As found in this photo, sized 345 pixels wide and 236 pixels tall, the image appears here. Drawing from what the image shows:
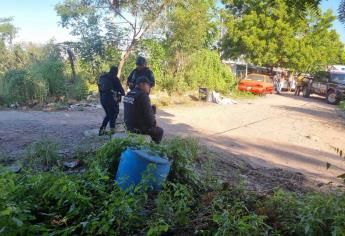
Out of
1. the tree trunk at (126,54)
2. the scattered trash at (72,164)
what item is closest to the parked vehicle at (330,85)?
the tree trunk at (126,54)

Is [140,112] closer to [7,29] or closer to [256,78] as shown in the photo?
[256,78]

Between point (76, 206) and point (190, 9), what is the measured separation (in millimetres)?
16262

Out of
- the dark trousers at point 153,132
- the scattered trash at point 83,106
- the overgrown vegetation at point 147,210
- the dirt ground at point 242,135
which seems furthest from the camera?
the scattered trash at point 83,106

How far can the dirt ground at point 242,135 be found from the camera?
700 cm

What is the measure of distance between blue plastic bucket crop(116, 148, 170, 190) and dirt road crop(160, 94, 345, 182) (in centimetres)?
351

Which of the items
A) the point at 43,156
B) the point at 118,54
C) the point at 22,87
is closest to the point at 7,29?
the point at 118,54

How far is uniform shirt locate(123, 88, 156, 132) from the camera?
584 cm

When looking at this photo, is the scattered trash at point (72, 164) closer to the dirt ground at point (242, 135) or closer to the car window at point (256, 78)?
the dirt ground at point (242, 135)

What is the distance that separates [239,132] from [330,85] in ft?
47.9

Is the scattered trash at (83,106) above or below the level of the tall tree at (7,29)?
below

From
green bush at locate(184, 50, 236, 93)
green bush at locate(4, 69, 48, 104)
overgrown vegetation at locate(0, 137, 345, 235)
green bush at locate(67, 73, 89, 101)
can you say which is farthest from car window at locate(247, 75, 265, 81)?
overgrown vegetation at locate(0, 137, 345, 235)

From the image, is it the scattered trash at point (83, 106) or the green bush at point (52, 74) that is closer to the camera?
the scattered trash at point (83, 106)

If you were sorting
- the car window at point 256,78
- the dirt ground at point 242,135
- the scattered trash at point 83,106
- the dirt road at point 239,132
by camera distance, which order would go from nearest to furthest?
the dirt ground at point 242,135 < the dirt road at point 239,132 < the scattered trash at point 83,106 < the car window at point 256,78

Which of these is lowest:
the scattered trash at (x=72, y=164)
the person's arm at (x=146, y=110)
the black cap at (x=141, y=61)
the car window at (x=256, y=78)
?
the scattered trash at (x=72, y=164)
